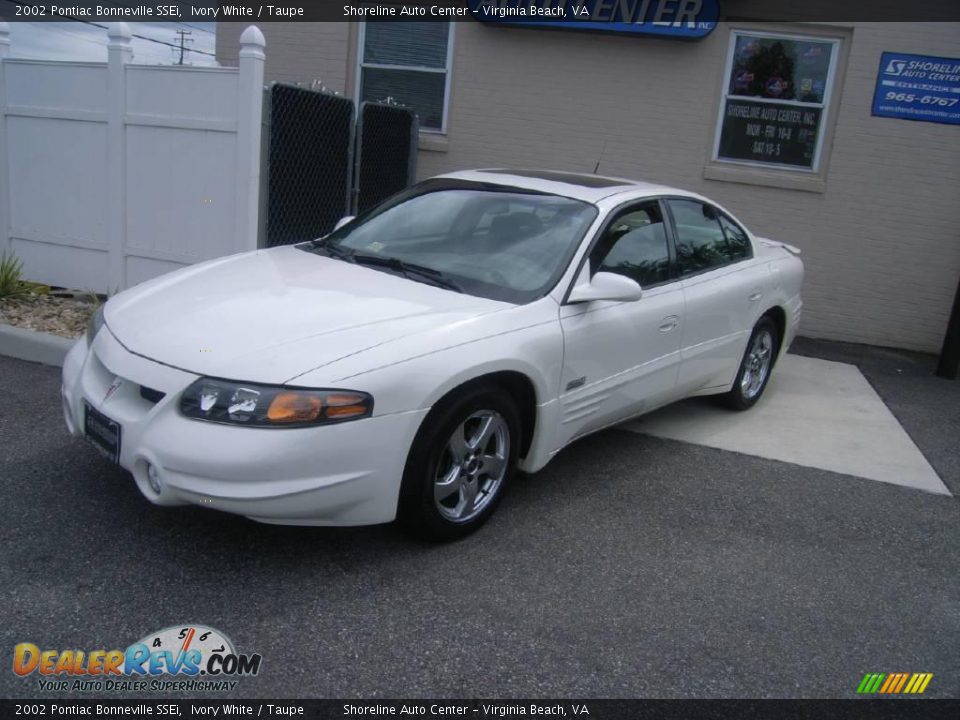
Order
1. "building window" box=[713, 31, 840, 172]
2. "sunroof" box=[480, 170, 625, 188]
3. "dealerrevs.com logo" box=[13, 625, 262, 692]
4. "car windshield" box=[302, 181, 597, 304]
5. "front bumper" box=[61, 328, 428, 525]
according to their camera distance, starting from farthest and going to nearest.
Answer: "building window" box=[713, 31, 840, 172], "sunroof" box=[480, 170, 625, 188], "car windshield" box=[302, 181, 597, 304], "front bumper" box=[61, 328, 428, 525], "dealerrevs.com logo" box=[13, 625, 262, 692]

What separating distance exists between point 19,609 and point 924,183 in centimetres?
845

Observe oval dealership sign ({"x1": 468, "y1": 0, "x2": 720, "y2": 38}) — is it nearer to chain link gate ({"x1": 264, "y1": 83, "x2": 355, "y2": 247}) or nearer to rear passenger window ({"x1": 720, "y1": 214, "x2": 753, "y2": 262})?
chain link gate ({"x1": 264, "y1": 83, "x2": 355, "y2": 247})

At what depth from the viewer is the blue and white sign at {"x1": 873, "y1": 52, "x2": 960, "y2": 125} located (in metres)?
8.47

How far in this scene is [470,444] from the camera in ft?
12.4

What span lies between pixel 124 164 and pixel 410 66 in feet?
11.7

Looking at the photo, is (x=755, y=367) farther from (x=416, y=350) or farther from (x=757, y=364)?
(x=416, y=350)

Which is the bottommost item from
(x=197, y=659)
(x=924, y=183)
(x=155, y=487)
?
(x=197, y=659)

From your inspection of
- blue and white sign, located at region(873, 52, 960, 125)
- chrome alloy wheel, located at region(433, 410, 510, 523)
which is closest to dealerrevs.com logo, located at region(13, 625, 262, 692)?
chrome alloy wheel, located at region(433, 410, 510, 523)

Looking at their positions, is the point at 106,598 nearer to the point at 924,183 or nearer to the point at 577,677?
the point at 577,677

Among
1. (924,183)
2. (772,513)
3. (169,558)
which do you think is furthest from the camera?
(924,183)

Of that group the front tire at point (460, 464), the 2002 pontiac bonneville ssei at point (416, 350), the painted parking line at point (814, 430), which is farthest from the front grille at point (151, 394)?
the painted parking line at point (814, 430)

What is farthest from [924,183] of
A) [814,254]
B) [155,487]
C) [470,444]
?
[155,487]

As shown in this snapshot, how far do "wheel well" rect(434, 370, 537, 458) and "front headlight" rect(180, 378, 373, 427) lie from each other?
0.70 m

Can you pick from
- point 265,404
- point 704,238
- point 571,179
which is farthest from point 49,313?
point 704,238
